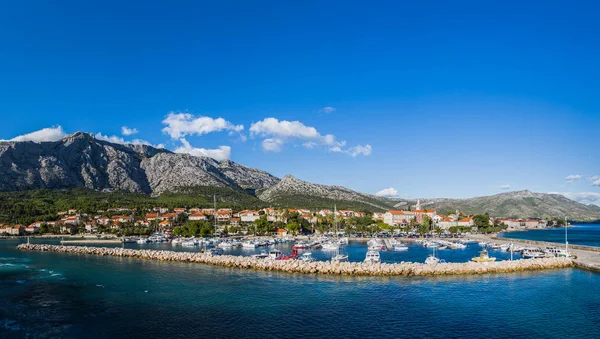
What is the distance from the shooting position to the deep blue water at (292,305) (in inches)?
951

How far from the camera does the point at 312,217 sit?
126m

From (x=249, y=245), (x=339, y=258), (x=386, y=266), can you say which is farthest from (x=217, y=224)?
(x=386, y=266)

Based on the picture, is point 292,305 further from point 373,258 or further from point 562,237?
point 562,237

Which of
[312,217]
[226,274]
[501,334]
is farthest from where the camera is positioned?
[312,217]

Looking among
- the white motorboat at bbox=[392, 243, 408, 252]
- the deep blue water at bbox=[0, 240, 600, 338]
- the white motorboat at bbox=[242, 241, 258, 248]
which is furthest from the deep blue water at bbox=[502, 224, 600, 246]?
the white motorboat at bbox=[242, 241, 258, 248]

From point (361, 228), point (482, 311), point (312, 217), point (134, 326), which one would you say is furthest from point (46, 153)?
point (482, 311)

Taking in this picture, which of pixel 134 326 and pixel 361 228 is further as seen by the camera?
pixel 361 228

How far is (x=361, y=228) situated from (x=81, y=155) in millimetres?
143531

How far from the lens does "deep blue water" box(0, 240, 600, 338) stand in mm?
24156

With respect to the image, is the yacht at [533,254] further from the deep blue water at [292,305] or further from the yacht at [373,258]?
the yacht at [373,258]

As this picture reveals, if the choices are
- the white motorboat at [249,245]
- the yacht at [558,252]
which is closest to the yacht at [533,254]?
the yacht at [558,252]

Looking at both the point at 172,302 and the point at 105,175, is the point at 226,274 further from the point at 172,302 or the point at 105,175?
the point at 105,175

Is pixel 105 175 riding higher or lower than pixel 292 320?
higher

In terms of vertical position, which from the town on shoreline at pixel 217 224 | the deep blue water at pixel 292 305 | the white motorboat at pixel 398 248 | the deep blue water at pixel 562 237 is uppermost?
the town on shoreline at pixel 217 224
